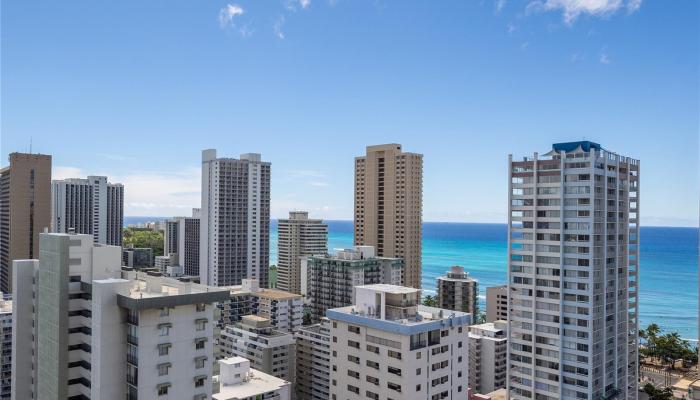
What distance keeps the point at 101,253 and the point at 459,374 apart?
26.4m

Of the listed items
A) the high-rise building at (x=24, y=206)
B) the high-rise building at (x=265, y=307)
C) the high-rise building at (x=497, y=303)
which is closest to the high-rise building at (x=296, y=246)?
the high-rise building at (x=265, y=307)

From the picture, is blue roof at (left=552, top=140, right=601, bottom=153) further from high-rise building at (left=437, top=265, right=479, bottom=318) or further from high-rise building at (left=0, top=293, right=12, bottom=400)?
high-rise building at (left=0, top=293, right=12, bottom=400)

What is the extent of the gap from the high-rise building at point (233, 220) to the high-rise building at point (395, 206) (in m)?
24.1

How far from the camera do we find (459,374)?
38094 millimetres

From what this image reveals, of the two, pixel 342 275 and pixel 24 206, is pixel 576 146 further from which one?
pixel 24 206

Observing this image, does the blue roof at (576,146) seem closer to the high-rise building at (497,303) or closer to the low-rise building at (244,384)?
the low-rise building at (244,384)

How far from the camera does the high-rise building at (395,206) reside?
355 ft

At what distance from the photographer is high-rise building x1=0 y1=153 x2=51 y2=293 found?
99.6m

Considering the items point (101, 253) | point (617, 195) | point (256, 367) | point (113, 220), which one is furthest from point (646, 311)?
point (113, 220)

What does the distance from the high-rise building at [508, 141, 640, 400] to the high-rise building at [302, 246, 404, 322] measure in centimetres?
4257

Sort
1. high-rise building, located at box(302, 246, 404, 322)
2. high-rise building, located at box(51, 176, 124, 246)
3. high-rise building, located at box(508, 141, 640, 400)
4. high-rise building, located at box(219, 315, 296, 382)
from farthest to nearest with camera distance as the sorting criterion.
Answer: high-rise building, located at box(51, 176, 124, 246), high-rise building, located at box(302, 246, 404, 322), high-rise building, located at box(219, 315, 296, 382), high-rise building, located at box(508, 141, 640, 400)

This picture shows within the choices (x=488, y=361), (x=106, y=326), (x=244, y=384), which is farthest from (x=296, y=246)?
(x=106, y=326)

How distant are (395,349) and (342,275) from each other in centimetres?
5413

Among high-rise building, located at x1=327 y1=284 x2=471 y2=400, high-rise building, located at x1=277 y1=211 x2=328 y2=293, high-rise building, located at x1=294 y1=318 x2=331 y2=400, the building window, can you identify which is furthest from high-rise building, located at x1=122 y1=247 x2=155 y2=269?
the building window
